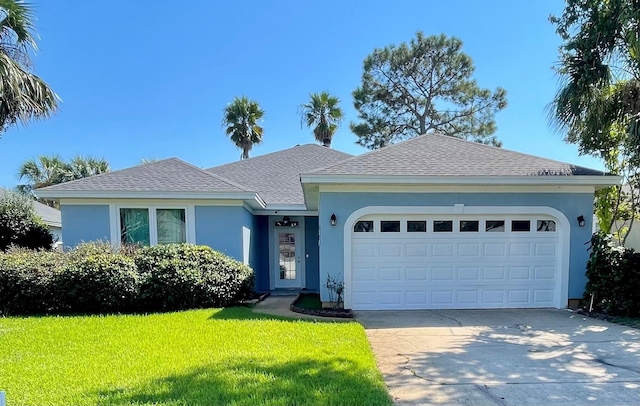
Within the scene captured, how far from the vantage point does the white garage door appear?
7.96m

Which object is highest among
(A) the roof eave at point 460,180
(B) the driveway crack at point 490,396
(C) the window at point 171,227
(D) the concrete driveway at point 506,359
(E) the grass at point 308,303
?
(A) the roof eave at point 460,180

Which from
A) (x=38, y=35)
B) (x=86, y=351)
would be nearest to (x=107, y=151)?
(x=38, y=35)

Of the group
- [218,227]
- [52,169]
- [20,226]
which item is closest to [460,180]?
[218,227]

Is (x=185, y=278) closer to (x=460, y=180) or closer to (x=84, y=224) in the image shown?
(x=84, y=224)

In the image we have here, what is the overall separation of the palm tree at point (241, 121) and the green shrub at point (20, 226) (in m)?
11.8

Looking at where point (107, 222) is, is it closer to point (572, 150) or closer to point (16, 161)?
point (572, 150)

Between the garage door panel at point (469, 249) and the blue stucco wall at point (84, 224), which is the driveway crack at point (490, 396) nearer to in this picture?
the garage door panel at point (469, 249)

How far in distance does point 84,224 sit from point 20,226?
425 centimetres

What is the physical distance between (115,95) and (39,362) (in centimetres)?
1733

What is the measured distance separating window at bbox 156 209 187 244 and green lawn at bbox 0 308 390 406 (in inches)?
130

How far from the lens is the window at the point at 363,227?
26.2 ft

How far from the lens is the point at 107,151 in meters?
24.3

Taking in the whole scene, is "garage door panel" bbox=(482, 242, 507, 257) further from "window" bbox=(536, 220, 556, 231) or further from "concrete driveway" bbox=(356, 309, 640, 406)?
"concrete driveway" bbox=(356, 309, 640, 406)

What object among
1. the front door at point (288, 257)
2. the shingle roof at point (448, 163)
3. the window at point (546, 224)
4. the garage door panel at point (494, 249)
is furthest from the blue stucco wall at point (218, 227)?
the window at point (546, 224)
